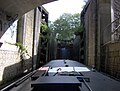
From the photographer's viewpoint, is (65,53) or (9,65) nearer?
(9,65)

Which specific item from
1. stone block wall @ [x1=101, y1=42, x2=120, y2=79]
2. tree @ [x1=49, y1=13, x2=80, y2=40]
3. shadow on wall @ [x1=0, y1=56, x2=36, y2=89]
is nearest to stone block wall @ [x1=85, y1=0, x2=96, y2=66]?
stone block wall @ [x1=101, y1=42, x2=120, y2=79]

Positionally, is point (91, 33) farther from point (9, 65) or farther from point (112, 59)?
point (9, 65)

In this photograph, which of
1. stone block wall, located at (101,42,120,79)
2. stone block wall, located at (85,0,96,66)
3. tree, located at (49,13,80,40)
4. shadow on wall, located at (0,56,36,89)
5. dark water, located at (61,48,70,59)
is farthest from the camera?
tree, located at (49,13,80,40)

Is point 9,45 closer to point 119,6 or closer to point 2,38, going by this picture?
point 2,38

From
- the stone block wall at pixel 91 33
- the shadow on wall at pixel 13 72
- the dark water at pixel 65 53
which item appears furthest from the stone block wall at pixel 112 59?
the dark water at pixel 65 53

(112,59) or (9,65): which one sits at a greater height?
(112,59)

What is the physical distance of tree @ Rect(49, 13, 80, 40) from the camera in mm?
32500

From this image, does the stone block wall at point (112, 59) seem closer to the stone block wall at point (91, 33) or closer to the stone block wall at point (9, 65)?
the stone block wall at point (91, 33)

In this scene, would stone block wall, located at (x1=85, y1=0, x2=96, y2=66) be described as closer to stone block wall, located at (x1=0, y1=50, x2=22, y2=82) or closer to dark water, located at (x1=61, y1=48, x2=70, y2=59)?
stone block wall, located at (x1=0, y1=50, x2=22, y2=82)

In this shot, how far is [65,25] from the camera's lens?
109 ft

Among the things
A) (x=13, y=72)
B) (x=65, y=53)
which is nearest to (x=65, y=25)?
(x=65, y=53)

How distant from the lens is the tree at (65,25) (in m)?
32.5

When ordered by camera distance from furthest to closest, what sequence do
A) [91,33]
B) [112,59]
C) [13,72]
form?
1. [91,33]
2. [13,72]
3. [112,59]

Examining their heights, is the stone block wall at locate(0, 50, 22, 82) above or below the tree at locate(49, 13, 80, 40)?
below
